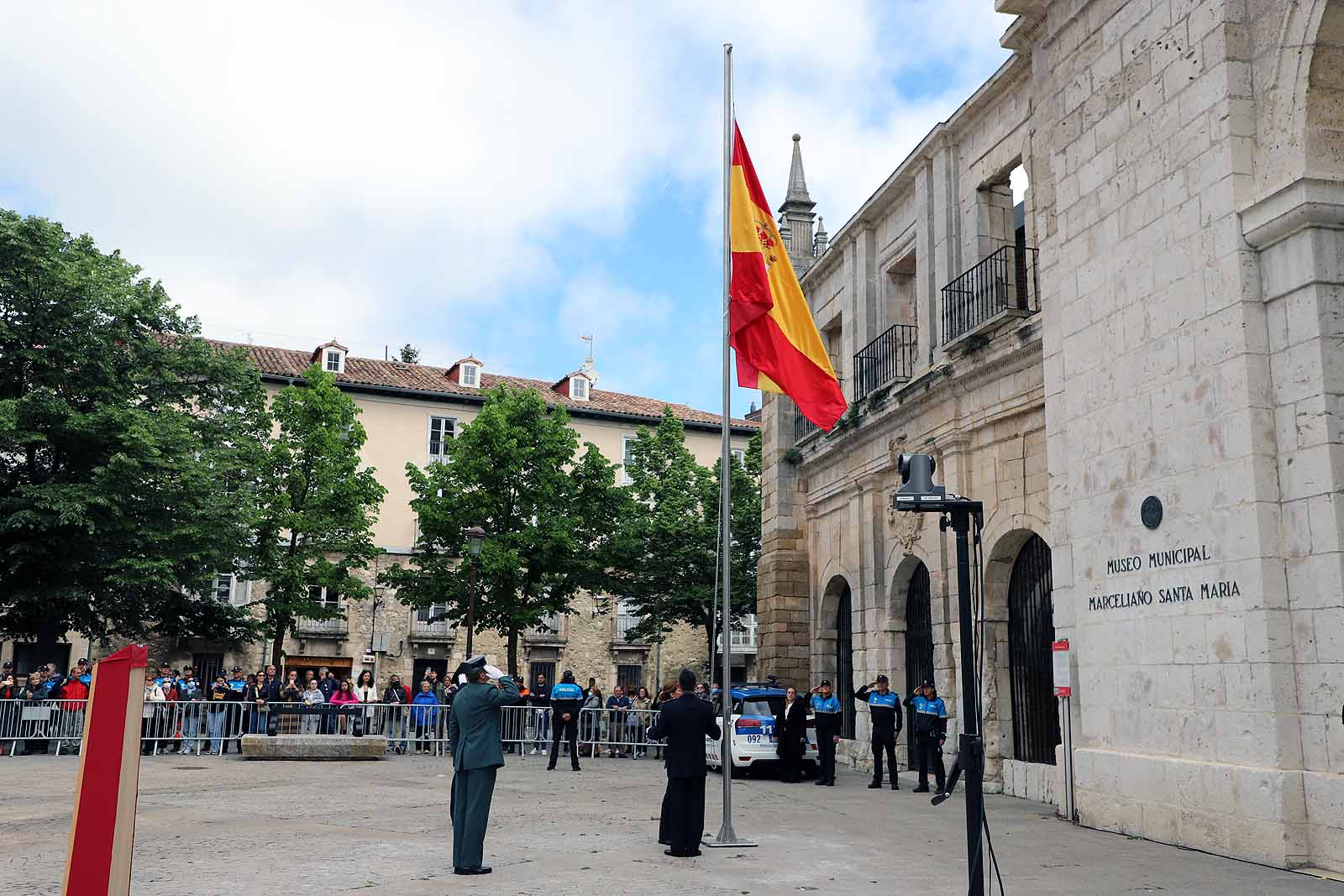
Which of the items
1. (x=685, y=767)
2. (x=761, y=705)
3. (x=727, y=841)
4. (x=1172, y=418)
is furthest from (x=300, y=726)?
(x=1172, y=418)

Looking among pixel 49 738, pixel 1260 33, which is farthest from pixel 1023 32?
pixel 49 738

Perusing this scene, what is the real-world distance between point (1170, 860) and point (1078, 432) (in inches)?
181

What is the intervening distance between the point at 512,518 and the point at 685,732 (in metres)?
24.1

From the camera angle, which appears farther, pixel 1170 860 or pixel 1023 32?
pixel 1023 32

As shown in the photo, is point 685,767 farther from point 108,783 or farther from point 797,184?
point 797,184

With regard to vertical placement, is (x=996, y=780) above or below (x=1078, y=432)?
below

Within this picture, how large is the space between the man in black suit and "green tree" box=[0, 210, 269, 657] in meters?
17.6

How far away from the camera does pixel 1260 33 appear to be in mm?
10352

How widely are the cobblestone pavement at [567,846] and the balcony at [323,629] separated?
78.8 ft

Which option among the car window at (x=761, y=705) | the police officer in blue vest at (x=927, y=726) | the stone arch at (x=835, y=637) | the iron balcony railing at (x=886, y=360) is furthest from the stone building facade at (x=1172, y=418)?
the stone arch at (x=835, y=637)

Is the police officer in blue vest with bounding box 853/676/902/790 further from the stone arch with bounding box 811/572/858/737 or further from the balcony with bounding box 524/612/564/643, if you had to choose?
the balcony with bounding box 524/612/564/643

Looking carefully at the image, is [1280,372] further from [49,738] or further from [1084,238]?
[49,738]

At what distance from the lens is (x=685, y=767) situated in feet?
32.7

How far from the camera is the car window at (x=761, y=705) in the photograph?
63.5ft
